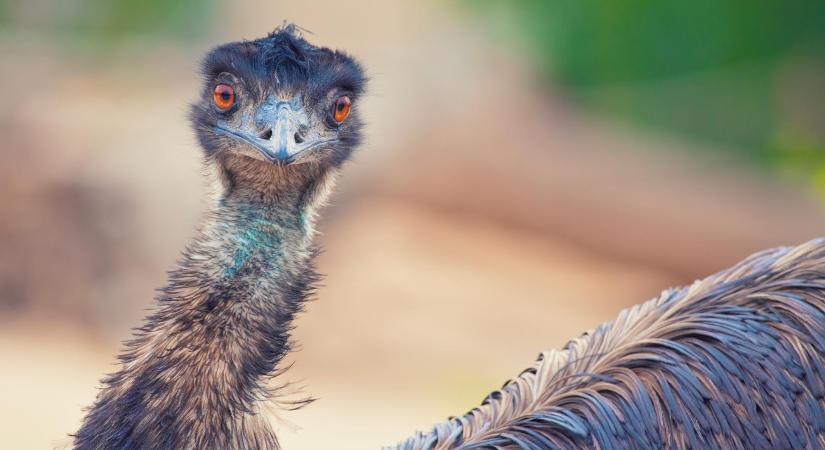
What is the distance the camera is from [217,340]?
2.08 m

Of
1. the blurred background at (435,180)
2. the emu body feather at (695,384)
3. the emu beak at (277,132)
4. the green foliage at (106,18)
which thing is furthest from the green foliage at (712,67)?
the emu beak at (277,132)

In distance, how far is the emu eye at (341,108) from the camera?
2464 millimetres

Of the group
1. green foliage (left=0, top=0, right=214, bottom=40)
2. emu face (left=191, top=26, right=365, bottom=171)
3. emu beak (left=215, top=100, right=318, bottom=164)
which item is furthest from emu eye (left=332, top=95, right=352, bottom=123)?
green foliage (left=0, top=0, right=214, bottom=40)

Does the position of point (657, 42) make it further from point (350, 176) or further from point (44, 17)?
point (44, 17)

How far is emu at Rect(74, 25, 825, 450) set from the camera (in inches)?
81.0

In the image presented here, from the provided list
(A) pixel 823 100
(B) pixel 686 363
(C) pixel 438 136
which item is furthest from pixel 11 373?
(A) pixel 823 100

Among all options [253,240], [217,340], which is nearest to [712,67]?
[253,240]

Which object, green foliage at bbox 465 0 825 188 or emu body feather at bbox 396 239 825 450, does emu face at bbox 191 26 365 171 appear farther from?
green foliage at bbox 465 0 825 188

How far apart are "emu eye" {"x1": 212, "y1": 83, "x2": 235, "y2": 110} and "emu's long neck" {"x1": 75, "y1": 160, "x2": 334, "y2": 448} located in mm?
161

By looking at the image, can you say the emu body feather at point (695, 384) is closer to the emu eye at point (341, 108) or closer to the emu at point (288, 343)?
the emu at point (288, 343)

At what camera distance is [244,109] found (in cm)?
235

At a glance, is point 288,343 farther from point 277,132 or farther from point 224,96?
point 224,96

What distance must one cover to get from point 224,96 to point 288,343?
1.60ft

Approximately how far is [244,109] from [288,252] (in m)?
0.29
